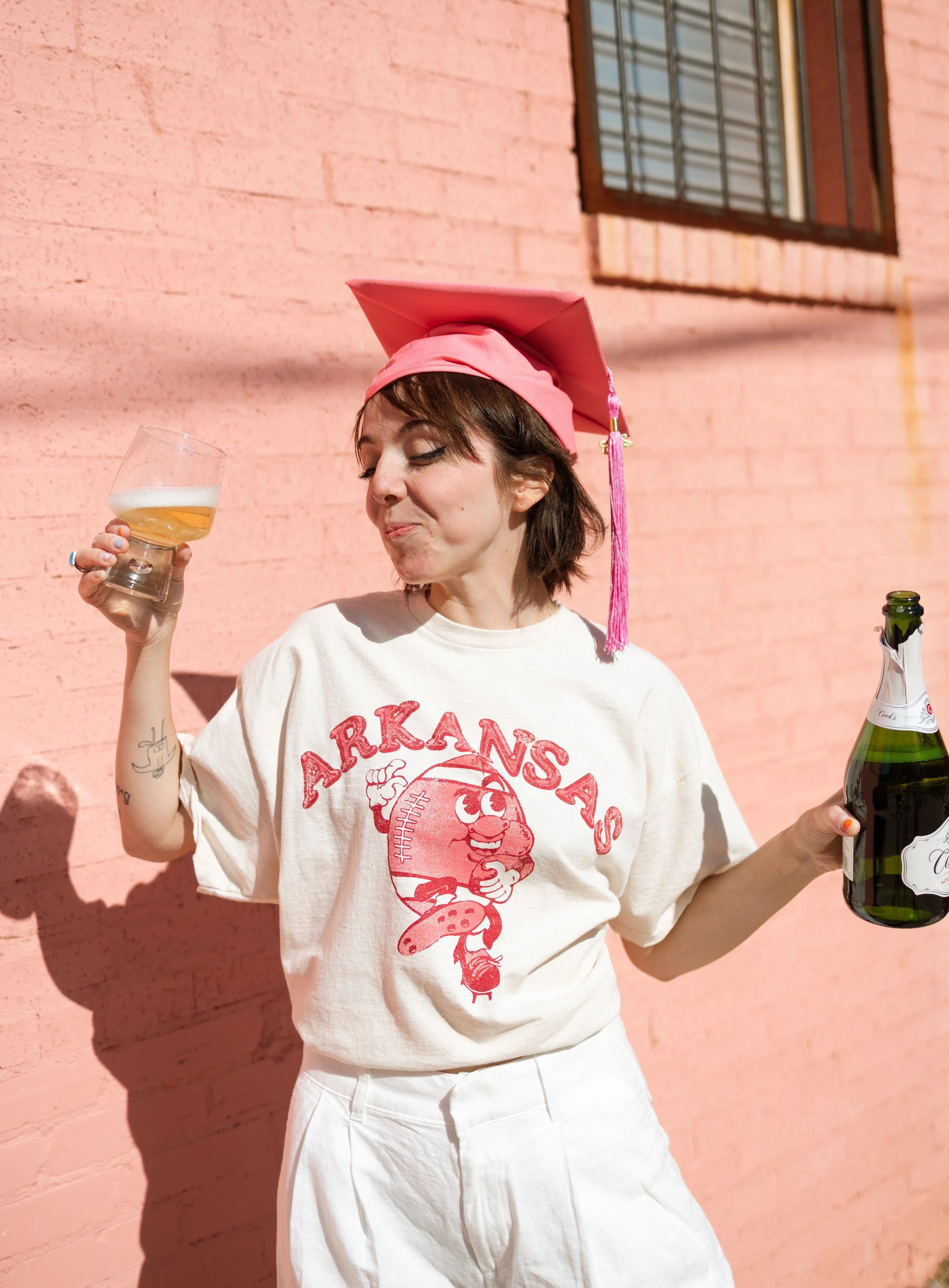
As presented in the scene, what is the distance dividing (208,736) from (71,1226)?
1151 millimetres

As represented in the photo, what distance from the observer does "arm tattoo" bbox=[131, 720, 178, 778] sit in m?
1.60

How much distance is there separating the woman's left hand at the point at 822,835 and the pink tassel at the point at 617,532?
1.41 ft

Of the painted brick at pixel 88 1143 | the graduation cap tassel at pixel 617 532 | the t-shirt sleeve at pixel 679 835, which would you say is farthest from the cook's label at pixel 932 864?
the painted brick at pixel 88 1143

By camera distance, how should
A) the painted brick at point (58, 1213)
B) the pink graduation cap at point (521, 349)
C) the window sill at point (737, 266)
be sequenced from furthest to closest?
the window sill at point (737, 266) < the painted brick at point (58, 1213) < the pink graduation cap at point (521, 349)

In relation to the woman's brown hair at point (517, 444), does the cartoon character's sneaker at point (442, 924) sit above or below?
below

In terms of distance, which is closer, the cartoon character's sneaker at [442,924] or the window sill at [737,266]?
the cartoon character's sneaker at [442,924]

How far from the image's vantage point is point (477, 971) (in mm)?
1589

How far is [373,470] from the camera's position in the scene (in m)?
1.73

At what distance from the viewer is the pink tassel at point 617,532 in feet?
5.98

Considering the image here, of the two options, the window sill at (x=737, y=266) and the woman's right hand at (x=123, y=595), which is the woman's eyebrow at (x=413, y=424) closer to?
the woman's right hand at (x=123, y=595)

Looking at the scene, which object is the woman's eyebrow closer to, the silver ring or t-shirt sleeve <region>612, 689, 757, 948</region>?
the silver ring

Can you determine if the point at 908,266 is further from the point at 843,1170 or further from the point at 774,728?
the point at 843,1170

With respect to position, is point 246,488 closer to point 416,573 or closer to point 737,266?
point 416,573

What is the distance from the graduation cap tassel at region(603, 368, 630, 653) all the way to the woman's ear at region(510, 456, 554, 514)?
0.11 meters
